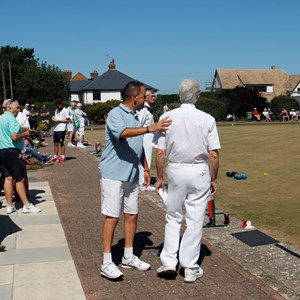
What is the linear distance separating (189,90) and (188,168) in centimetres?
78

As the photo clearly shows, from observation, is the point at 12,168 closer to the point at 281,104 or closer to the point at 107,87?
the point at 281,104

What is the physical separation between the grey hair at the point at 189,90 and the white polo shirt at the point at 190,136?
72 millimetres

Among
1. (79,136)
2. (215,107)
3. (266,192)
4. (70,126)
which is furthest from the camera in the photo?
(215,107)

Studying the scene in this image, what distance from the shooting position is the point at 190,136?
4512 millimetres

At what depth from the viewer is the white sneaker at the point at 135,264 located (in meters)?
4.92

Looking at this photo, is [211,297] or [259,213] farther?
[259,213]

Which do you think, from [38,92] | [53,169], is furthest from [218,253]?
[38,92]

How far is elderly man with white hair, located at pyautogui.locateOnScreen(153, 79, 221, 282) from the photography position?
4.52 m

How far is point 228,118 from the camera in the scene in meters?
48.7

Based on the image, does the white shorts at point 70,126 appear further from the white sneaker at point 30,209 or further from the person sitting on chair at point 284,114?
the person sitting on chair at point 284,114

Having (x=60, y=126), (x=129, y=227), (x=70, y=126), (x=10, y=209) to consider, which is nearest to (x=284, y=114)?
(x=70, y=126)

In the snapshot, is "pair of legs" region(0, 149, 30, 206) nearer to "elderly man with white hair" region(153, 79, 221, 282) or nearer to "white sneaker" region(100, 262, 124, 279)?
"white sneaker" region(100, 262, 124, 279)

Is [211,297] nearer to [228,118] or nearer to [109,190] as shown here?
[109,190]

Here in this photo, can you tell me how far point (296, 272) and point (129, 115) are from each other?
93.0 inches
